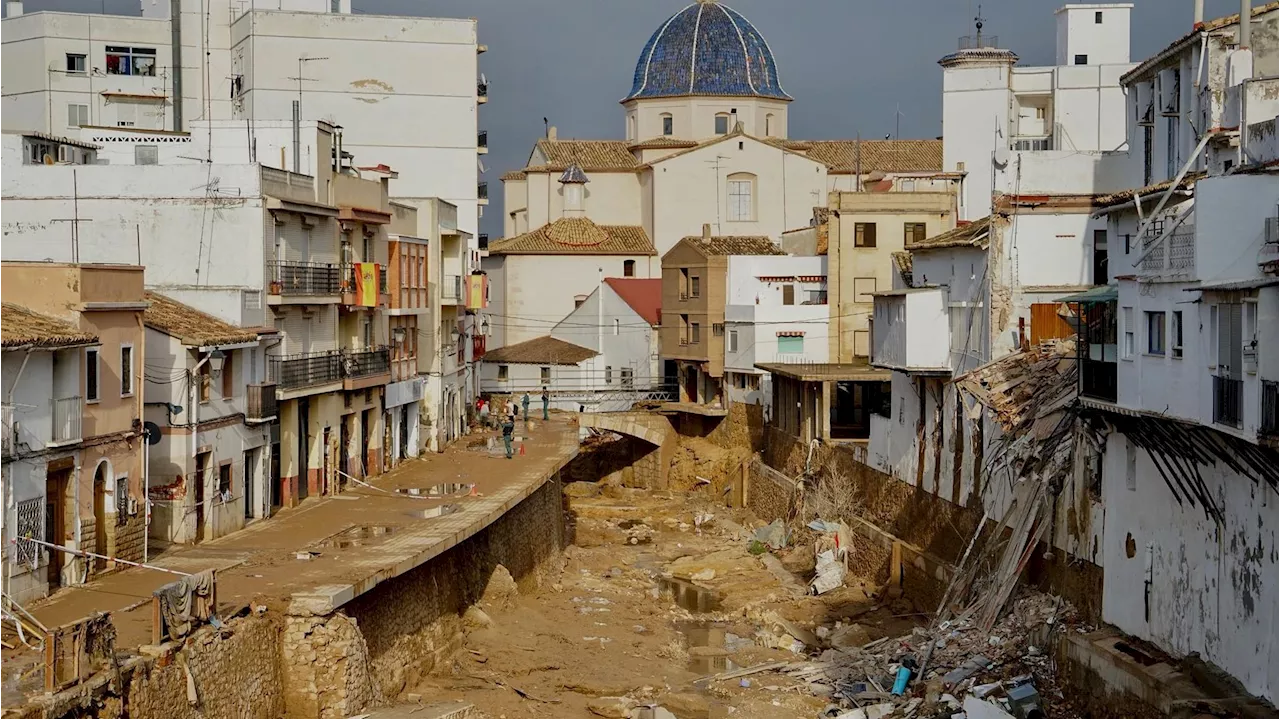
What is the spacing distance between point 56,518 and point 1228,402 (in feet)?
59.5

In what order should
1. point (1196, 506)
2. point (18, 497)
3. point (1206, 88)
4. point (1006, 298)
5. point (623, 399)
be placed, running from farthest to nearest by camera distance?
point (623, 399), point (1006, 298), point (1206, 88), point (18, 497), point (1196, 506)

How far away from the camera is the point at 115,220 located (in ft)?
127

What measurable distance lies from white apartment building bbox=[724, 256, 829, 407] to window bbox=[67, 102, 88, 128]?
2598 centimetres

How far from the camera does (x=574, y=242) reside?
83.9 m

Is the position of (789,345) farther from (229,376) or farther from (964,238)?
(229,376)

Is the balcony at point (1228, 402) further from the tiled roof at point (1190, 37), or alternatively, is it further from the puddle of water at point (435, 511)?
the puddle of water at point (435, 511)

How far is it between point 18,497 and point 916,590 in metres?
20.0

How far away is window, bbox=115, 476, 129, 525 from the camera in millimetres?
30297

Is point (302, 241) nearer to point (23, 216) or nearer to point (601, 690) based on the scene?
point (23, 216)

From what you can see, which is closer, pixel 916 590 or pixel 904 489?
pixel 916 590

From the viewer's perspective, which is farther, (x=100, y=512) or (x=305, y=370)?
(x=305, y=370)

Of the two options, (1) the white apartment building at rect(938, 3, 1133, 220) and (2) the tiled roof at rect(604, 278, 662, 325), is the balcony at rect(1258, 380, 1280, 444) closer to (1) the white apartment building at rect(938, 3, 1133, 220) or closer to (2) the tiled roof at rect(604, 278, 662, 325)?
(1) the white apartment building at rect(938, 3, 1133, 220)

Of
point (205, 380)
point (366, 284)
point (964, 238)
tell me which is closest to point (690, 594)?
point (366, 284)

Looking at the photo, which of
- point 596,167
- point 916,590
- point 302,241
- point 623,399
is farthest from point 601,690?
point 596,167
